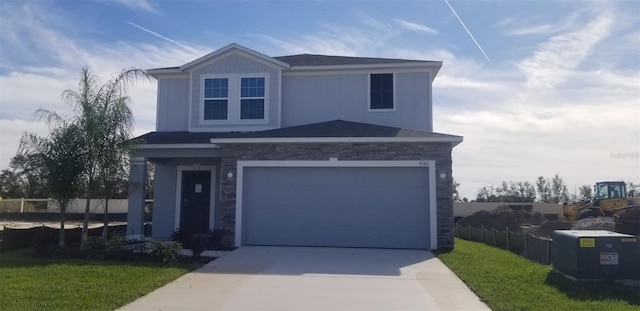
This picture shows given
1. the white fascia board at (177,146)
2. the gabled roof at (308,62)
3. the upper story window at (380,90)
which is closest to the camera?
the white fascia board at (177,146)

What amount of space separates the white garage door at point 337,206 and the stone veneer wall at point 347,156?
13.6 inches

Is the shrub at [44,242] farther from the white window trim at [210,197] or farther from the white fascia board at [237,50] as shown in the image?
the white fascia board at [237,50]

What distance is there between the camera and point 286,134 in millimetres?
15930

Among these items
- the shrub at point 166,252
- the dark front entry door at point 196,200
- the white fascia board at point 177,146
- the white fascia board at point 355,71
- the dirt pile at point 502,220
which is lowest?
the shrub at point 166,252

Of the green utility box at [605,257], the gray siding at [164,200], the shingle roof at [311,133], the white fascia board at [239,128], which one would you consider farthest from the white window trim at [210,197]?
the green utility box at [605,257]

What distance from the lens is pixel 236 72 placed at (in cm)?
1827

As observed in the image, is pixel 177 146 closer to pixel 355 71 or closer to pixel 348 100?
pixel 348 100

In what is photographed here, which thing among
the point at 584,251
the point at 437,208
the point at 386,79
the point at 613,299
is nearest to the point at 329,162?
the point at 437,208

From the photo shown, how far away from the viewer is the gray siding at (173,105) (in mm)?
19078

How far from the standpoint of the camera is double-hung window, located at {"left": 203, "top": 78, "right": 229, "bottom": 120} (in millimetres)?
18266

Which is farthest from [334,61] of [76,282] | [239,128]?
[76,282]

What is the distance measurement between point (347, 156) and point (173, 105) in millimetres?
7292

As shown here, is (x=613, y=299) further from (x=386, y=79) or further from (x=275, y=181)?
(x=386, y=79)

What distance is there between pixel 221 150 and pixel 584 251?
10003 mm
